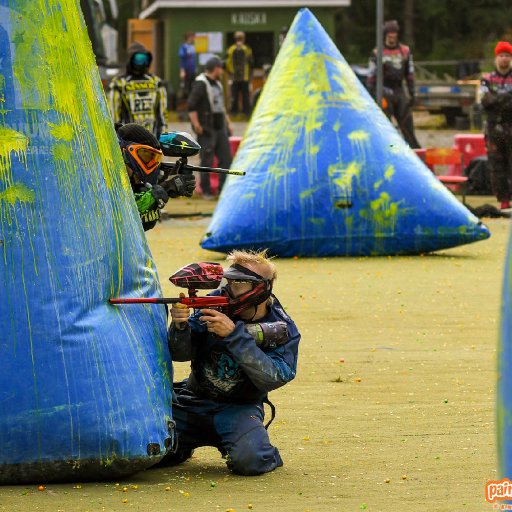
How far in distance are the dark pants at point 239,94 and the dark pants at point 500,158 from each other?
16658mm

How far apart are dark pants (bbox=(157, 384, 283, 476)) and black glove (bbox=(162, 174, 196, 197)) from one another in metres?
1.28

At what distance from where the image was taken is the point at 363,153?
40.2 feet

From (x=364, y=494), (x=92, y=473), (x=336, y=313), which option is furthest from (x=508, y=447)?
(x=336, y=313)

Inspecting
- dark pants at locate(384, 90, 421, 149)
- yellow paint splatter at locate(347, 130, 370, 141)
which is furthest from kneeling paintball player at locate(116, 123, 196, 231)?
dark pants at locate(384, 90, 421, 149)

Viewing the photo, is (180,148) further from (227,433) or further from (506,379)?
(506,379)

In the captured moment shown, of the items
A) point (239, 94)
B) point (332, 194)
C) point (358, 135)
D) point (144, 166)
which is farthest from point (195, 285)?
point (239, 94)

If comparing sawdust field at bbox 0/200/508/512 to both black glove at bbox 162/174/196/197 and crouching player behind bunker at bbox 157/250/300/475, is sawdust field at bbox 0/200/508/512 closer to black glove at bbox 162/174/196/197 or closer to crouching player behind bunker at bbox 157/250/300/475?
crouching player behind bunker at bbox 157/250/300/475

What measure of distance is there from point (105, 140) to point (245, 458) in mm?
1310

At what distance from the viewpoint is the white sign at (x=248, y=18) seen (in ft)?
122

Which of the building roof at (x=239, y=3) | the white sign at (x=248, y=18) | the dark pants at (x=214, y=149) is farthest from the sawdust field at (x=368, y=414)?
the white sign at (x=248, y=18)

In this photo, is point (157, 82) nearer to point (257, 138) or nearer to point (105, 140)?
point (257, 138)

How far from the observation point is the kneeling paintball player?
21.4 ft

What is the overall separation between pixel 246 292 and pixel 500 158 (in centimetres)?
1053

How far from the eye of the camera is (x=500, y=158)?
1572 cm
